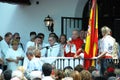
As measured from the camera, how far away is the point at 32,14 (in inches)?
632

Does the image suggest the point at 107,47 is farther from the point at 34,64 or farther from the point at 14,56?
the point at 14,56

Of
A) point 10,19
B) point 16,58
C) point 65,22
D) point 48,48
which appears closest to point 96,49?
point 48,48

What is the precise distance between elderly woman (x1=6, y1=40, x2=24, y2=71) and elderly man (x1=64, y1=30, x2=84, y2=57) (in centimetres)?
135

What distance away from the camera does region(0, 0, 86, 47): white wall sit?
50.3 feet

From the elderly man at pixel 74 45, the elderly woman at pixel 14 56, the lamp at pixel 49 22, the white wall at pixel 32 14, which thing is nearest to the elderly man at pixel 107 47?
the elderly man at pixel 74 45

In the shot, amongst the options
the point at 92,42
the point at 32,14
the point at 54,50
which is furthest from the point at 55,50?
the point at 32,14

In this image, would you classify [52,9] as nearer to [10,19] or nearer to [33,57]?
[10,19]

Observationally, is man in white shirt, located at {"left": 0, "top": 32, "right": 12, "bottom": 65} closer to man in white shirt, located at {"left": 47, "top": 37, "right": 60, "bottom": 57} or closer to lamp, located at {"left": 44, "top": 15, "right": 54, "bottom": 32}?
man in white shirt, located at {"left": 47, "top": 37, "right": 60, "bottom": 57}

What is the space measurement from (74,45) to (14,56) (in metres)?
1.72

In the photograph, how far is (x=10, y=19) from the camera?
1666cm

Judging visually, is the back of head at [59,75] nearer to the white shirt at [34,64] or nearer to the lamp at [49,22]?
the white shirt at [34,64]

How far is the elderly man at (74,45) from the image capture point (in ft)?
39.2

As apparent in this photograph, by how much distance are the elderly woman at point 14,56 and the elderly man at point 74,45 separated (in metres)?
1.35

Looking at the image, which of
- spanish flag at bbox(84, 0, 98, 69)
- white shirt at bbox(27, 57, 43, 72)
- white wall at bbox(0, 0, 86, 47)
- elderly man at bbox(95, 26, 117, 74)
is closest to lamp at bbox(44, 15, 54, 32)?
white wall at bbox(0, 0, 86, 47)
